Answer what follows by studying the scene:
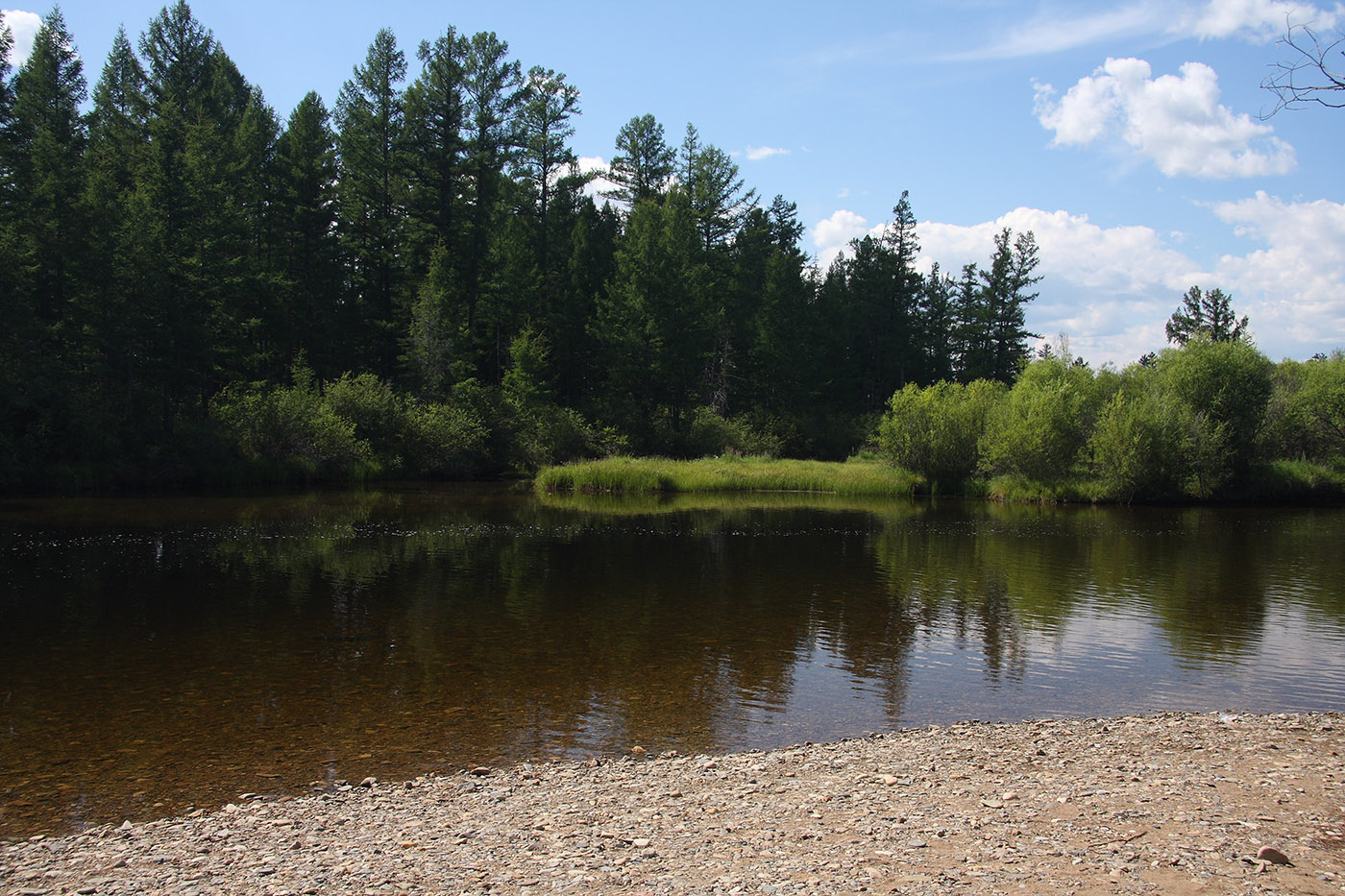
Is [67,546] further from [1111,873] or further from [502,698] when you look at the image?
[1111,873]

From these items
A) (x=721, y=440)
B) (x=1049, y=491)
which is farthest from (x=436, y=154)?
(x=1049, y=491)

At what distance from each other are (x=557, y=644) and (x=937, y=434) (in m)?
33.2

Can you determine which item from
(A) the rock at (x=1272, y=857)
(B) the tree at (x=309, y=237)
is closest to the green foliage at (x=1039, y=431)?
(A) the rock at (x=1272, y=857)

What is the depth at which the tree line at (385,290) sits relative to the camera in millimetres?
37312

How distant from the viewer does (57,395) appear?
114 ft

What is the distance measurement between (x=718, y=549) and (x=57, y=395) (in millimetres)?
30316

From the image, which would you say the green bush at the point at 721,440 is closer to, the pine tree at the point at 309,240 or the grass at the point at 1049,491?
the grass at the point at 1049,491

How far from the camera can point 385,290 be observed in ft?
183

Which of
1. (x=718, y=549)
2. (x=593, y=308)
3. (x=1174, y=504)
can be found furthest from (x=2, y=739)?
(x=593, y=308)

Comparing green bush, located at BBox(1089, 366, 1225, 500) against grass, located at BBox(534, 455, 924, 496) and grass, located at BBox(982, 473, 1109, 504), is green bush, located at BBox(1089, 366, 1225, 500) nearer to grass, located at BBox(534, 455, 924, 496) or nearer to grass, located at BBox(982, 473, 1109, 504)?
grass, located at BBox(982, 473, 1109, 504)

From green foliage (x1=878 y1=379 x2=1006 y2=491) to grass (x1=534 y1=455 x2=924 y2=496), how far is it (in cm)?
104

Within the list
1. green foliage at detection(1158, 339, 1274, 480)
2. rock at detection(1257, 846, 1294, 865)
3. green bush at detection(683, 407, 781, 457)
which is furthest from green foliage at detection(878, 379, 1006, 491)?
rock at detection(1257, 846, 1294, 865)

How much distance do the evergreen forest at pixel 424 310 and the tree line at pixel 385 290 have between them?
0.18 m

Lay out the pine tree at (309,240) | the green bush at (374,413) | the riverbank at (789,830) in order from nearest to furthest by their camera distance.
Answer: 1. the riverbank at (789,830)
2. the green bush at (374,413)
3. the pine tree at (309,240)
